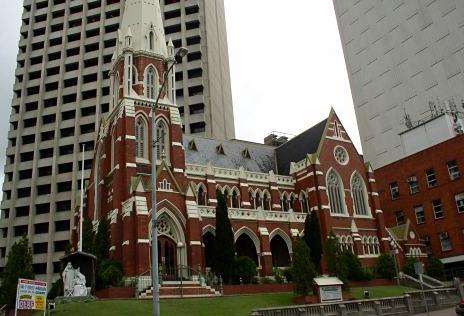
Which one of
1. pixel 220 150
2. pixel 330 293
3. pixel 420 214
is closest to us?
pixel 330 293

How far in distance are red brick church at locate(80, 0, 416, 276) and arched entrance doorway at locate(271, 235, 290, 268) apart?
0.10 meters

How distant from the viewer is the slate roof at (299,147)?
185 ft

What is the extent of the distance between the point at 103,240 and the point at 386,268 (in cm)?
2573

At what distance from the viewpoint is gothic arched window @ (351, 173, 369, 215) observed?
181ft

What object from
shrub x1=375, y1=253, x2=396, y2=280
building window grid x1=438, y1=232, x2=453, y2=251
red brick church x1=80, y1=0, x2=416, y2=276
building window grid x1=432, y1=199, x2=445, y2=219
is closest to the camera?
red brick church x1=80, y1=0, x2=416, y2=276

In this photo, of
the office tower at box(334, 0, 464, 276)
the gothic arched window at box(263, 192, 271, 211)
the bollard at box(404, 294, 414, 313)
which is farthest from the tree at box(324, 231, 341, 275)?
the office tower at box(334, 0, 464, 276)

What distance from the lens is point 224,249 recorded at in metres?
41.0

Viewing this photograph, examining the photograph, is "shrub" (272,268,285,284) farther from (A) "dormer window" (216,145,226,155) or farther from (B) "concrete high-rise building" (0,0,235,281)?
(B) "concrete high-rise building" (0,0,235,281)

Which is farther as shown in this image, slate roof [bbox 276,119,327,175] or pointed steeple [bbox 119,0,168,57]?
slate roof [bbox 276,119,327,175]

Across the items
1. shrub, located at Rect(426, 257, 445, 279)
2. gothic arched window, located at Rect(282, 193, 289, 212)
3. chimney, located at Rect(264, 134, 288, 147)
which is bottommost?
shrub, located at Rect(426, 257, 445, 279)

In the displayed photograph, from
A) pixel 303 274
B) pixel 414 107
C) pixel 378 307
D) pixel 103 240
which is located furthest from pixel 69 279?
pixel 414 107

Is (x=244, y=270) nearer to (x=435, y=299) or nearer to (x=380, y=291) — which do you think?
(x=380, y=291)

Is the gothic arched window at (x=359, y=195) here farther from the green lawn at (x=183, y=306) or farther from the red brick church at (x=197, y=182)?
the green lawn at (x=183, y=306)

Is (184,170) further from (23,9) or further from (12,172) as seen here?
(23,9)
